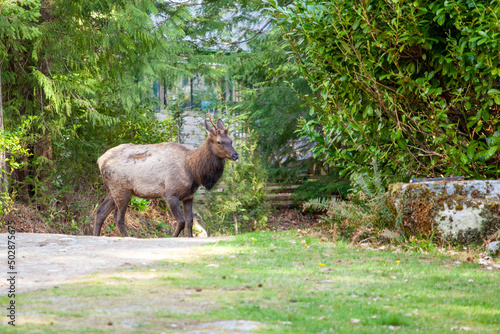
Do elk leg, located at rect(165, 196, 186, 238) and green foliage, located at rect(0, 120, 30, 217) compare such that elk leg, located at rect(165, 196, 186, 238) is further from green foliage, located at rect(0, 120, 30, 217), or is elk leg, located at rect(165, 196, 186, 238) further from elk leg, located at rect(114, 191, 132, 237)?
green foliage, located at rect(0, 120, 30, 217)

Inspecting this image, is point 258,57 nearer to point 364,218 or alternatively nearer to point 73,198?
point 73,198

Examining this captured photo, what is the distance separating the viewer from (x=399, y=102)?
8531 millimetres

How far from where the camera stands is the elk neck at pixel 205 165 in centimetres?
1113

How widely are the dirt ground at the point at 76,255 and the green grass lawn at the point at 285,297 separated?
0.40 meters

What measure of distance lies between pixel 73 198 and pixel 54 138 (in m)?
1.75

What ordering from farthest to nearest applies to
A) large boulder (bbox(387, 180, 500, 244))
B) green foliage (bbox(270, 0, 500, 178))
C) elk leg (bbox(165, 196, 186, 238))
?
elk leg (bbox(165, 196, 186, 238))
green foliage (bbox(270, 0, 500, 178))
large boulder (bbox(387, 180, 500, 244))

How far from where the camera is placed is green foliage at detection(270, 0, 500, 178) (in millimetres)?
7398

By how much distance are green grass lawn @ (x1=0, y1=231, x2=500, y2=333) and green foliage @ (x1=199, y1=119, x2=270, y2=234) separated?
7.35m

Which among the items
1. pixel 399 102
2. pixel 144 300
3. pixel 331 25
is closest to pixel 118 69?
pixel 331 25

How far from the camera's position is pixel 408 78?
26.1 ft

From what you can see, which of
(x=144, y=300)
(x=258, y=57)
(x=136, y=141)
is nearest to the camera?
(x=144, y=300)

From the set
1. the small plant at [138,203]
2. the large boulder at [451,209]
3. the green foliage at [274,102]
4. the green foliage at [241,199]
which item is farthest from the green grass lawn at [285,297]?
the green foliage at [274,102]

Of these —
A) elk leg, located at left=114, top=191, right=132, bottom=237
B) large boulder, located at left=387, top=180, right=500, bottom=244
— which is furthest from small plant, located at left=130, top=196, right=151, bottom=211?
large boulder, located at left=387, top=180, right=500, bottom=244

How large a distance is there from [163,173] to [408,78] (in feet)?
17.5
